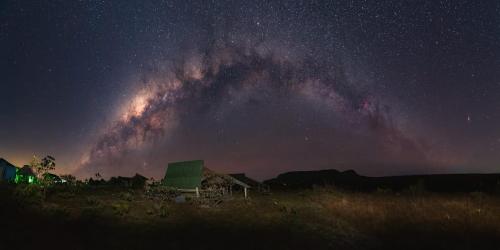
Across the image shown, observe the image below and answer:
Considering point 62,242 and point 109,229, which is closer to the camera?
point 62,242

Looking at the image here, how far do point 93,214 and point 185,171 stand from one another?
1566cm

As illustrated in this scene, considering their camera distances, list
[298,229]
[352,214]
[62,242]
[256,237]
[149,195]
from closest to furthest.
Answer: [62,242] < [256,237] < [298,229] < [352,214] < [149,195]

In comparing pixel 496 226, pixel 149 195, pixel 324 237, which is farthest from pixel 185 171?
pixel 496 226

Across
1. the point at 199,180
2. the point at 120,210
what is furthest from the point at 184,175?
the point at 120,210

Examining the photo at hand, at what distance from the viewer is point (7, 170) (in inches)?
2029

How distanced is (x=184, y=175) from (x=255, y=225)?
56.8 feet

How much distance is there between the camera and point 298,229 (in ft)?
69.6

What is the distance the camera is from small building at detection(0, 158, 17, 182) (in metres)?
50.3

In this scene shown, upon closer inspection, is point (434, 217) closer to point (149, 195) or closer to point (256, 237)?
point (256, 237)

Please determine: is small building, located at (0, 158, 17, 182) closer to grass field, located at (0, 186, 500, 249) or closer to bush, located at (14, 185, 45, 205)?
grass field, located at (0, 186, 500, 249)

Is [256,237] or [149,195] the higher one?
[149,195]

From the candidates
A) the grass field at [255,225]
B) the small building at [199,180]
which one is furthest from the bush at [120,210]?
the small building at [199,180]

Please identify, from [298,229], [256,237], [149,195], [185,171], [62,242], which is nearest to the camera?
[62,242]

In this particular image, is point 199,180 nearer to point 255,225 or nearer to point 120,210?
point 120,210
